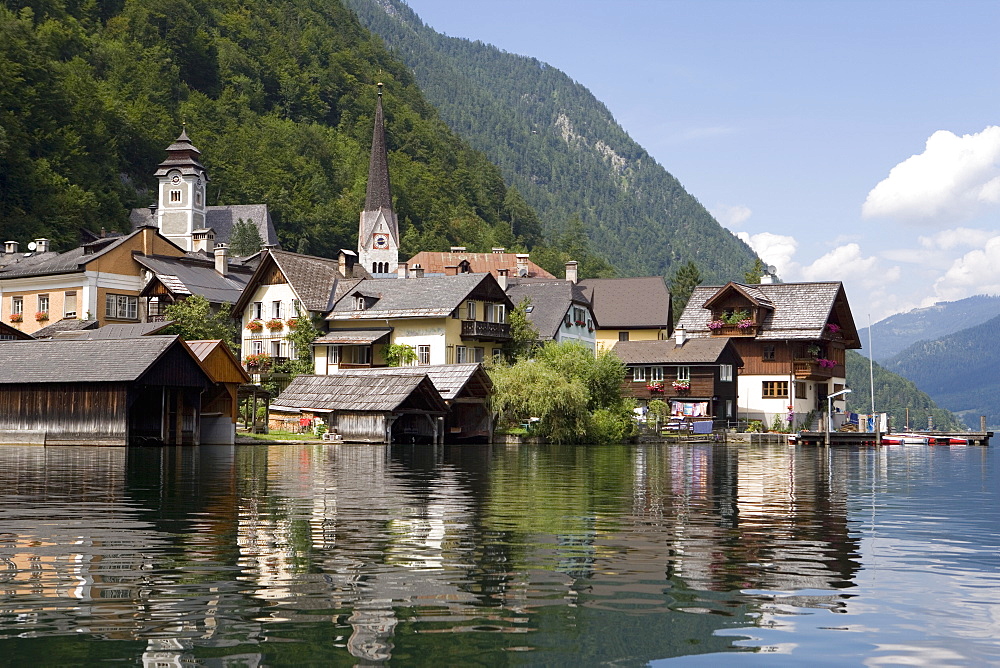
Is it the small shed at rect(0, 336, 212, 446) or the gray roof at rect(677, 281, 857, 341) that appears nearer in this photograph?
the small shed at rect(0, 336, 212, 446)

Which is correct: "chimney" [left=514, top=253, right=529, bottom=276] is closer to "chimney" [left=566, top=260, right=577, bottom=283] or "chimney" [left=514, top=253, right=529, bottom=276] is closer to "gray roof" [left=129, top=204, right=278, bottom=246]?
"chimney" [left=566, top=260, right=577, bottom=283]

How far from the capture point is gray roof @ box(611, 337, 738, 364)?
9344cm

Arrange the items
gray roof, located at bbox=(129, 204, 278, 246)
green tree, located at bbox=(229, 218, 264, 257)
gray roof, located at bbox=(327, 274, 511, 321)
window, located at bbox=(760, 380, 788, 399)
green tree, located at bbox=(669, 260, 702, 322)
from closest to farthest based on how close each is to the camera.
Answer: gray roof, located at bbox=(327, 274, 511, 321)
window, located at bbox=(760, 380, 788, 399)
green tree, located at bbox=(229, 218, 264, 257)
gray roof, located at bbox=(129, 204, 278, 246)
green tree, located at bbox=(669, 260, 702, 322)

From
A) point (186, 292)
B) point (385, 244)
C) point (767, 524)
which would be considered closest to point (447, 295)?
point (186, 292)

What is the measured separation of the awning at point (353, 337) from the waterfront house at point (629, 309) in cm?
4052

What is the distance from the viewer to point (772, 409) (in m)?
99.2

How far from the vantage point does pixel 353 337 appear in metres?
81.2

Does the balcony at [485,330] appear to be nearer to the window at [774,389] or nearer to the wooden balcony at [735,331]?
the wooden balcony at [735,331]

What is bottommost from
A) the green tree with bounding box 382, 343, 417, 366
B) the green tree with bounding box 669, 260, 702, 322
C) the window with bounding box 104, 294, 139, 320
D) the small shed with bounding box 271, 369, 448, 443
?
the small shed with bounding box 271, 369, 448, 443

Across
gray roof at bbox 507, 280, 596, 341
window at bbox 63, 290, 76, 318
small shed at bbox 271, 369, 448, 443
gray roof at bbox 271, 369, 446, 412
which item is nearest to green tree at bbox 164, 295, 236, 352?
window at bbox 63, 290, 76, 318

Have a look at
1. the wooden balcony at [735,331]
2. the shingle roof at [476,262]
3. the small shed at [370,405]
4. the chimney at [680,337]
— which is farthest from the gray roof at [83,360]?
the shingle roof at [476,262]

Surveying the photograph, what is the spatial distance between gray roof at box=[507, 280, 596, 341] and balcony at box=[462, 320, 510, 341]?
6.11 metres

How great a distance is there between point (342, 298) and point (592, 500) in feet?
198

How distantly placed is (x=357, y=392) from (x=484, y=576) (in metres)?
49.4
